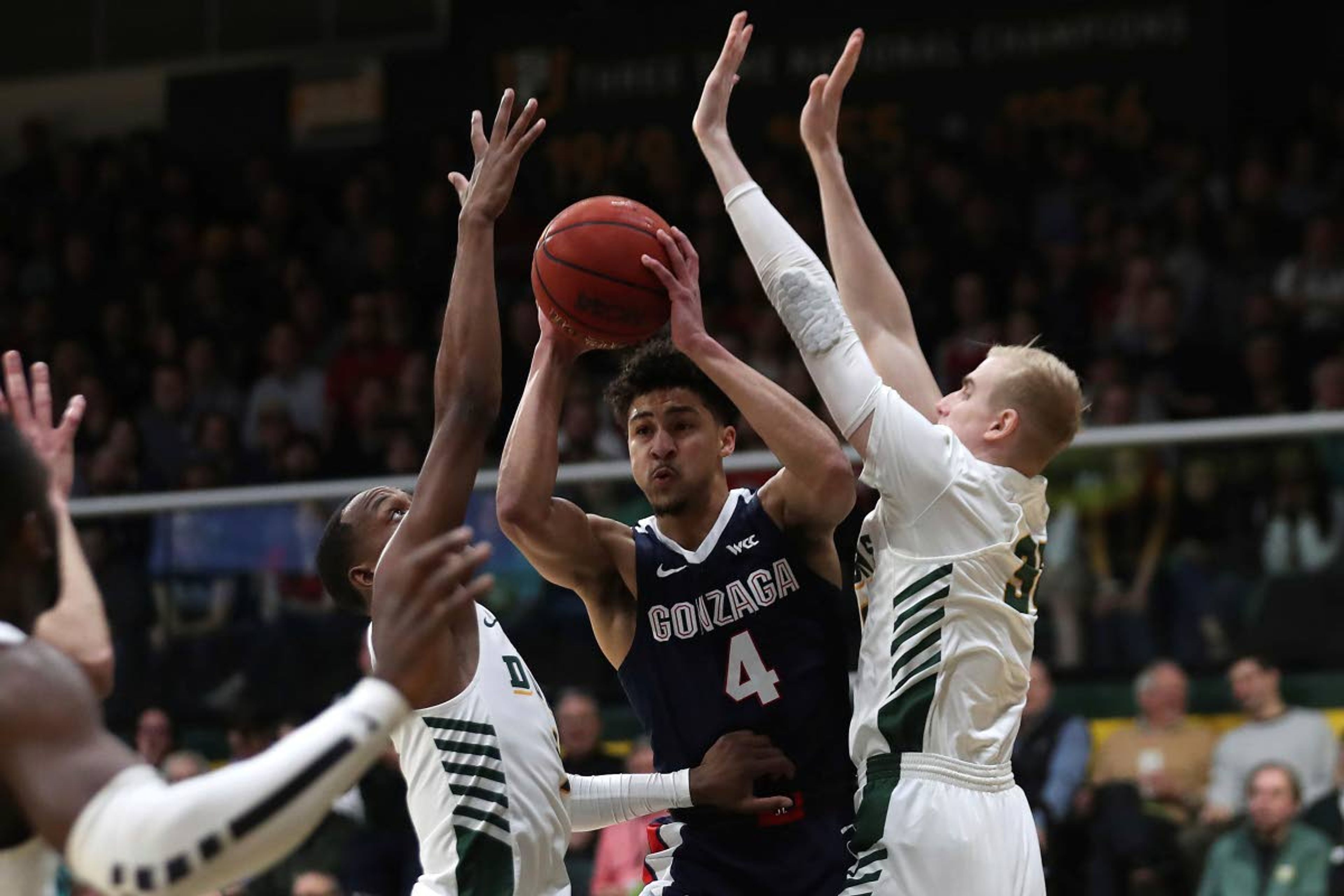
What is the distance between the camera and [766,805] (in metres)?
4.64

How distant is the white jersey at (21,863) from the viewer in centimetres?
290

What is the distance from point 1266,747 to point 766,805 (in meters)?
3.93

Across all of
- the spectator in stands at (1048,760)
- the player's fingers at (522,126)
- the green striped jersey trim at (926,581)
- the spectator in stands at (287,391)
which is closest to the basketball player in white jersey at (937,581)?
the green striped jersey trim at (926,581)

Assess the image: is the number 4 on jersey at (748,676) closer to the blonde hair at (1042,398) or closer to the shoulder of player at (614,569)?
the shoulder of player at (614,569)

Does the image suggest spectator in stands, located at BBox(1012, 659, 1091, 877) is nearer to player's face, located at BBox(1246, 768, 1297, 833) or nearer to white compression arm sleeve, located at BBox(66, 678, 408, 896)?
player's face, located at BBox(1246, 768, 1297, 833)

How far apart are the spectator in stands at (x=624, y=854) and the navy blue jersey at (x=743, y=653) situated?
3.22m

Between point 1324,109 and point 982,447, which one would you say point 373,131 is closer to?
point 1324,109

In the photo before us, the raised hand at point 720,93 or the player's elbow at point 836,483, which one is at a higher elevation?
the raised hand at point 720,93

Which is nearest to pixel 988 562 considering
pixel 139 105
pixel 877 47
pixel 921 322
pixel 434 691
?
pixel 434 691

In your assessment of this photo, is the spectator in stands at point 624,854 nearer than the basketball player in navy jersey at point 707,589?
No

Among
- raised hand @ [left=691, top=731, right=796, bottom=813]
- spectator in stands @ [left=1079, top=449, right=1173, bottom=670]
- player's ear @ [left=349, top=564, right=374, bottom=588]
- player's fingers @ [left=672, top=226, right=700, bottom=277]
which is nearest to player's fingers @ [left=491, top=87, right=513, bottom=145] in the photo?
player's fingers @ [left=672, top=226, right=700, bottom=277]

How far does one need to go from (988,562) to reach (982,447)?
304mm

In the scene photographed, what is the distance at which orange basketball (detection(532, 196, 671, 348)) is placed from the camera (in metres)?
4.60

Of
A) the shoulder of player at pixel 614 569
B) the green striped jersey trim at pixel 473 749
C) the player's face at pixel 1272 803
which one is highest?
the shoulder of player at pixel 614 569
